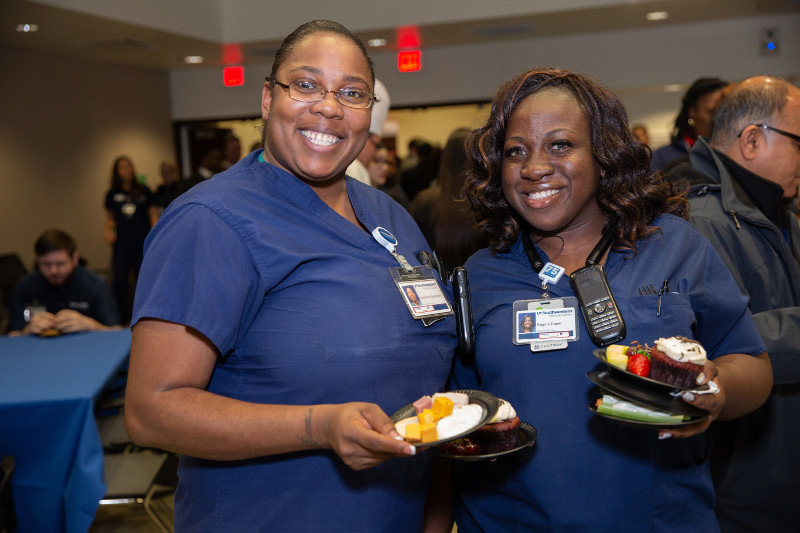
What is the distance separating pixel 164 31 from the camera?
743cm

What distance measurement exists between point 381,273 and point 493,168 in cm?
47

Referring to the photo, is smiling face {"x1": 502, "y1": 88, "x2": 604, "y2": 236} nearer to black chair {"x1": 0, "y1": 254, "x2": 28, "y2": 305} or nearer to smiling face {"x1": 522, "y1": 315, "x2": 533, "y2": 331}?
smiling face {"x1": 522, "y1": 315, "x2": 533, "y2": 331}

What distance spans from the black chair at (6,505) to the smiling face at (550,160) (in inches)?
92.1

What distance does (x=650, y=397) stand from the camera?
3.92 feet

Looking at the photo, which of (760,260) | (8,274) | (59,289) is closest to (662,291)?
(760,260)

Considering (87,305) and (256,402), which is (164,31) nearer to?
(87,305)

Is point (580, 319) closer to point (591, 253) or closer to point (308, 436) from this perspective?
point (591, 253)

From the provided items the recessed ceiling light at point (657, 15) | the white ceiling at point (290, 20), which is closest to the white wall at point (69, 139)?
the white ceiling at point (290, 20)

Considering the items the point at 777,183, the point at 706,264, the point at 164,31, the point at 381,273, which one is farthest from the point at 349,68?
the point at 164,31

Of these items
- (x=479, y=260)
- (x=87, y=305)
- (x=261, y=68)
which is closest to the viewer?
(x=479, y=260)

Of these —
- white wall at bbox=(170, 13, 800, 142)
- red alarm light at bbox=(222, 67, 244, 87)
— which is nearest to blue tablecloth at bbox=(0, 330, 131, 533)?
white wall at bbox=(170, 13, 800, 142)

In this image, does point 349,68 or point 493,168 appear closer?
point 349,68

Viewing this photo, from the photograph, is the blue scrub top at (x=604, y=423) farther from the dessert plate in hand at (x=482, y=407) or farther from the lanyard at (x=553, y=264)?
the dessert plate in hand at (x=482, y=407)

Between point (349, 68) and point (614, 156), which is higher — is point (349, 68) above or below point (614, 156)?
above
